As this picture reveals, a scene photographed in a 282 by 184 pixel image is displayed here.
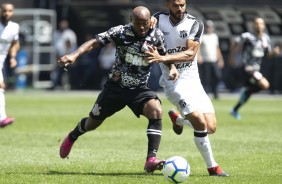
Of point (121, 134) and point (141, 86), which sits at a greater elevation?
point (141, 86)

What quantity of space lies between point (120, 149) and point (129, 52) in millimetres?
3690

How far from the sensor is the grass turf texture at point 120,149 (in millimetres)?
11484

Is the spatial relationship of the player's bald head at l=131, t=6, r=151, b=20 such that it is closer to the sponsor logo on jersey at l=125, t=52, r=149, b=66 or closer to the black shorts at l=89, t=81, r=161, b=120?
the sponsor logo on jersey at l=125, t=52, r=149, b=66

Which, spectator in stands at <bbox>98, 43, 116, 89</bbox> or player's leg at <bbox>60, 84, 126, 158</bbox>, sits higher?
player's leg at <bbox>60, 84, 126, 158</bbox>

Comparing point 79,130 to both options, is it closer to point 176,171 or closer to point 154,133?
point 154,133

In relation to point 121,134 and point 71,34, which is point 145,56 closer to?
point 121,134

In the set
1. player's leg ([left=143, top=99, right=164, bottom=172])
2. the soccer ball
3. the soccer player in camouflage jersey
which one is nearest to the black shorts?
the soccer player in camouflage jersey

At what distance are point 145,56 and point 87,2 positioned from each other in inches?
1071

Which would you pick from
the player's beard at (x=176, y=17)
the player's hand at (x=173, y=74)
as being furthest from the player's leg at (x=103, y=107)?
the player's beard at (x=176, y=17)

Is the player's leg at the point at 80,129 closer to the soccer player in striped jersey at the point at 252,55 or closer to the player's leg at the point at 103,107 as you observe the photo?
the player's leg at the point at 103,107

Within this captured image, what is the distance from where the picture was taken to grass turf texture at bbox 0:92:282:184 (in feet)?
37.7

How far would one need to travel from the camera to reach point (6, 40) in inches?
727

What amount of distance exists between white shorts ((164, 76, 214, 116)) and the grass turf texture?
92cm

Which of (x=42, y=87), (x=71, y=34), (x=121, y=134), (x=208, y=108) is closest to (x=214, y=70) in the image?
(x=71, y=34)
